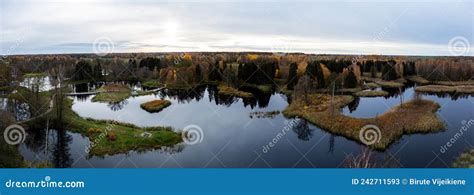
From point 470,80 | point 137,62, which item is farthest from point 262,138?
point 470,80

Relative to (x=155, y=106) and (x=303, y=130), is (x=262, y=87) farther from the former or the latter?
(x=155, y=106)

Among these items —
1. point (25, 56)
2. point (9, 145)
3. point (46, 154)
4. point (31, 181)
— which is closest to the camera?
point (31, 181)

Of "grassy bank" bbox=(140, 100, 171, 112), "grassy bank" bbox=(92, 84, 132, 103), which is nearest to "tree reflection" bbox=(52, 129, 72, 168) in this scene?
"grassy bank" bbox=(92, 84, 132, 103)

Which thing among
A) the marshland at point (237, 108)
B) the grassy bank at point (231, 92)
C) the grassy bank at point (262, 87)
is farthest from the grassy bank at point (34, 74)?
the grassy bank at point (262, 87)

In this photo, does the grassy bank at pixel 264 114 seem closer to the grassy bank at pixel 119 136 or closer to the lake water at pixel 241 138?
the lake water at pixel 241 138

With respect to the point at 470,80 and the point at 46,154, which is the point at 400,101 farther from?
the point at 46,154
